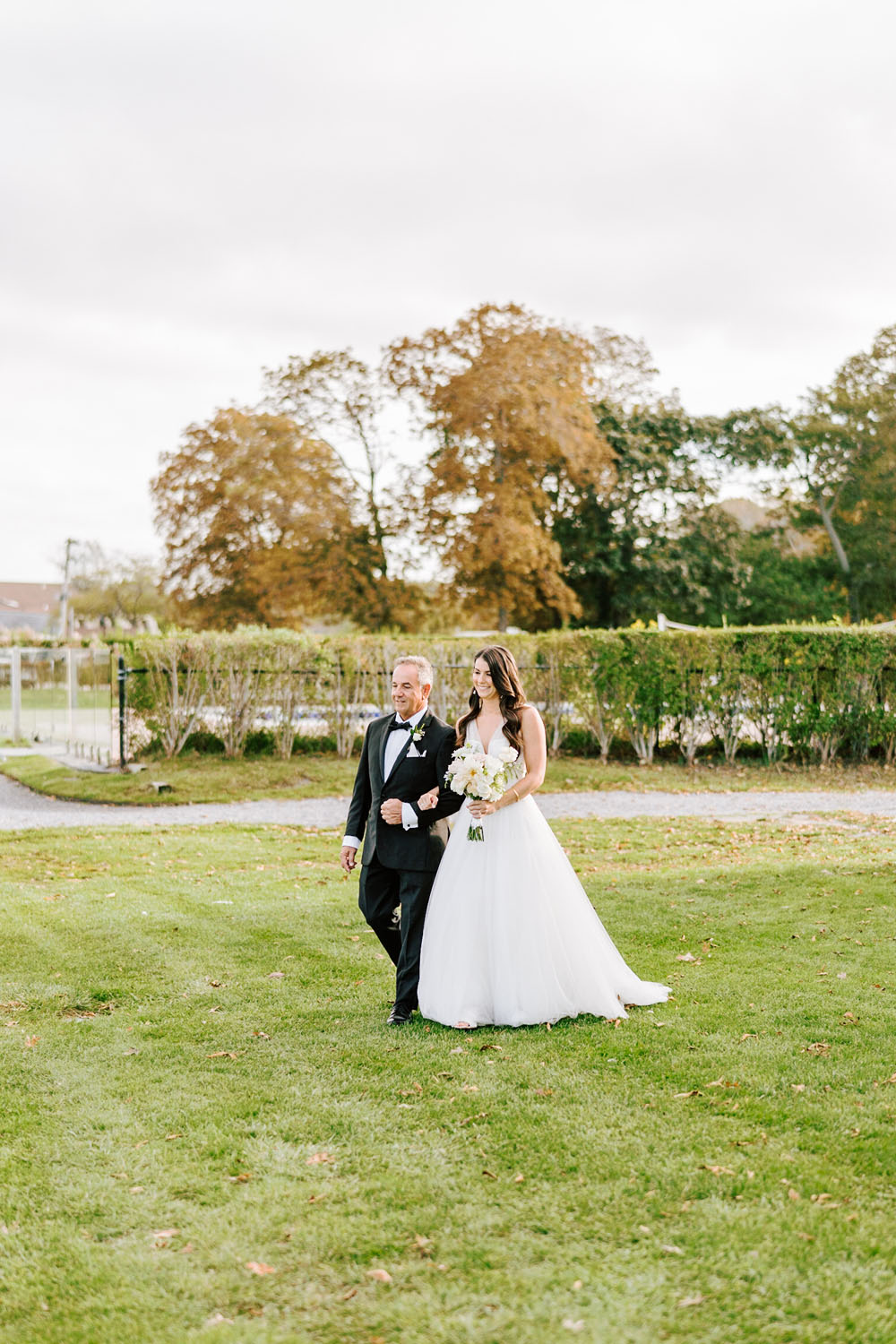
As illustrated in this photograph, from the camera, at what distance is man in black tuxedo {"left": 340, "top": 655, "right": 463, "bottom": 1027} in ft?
19.3

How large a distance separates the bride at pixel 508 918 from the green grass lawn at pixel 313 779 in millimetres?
10687

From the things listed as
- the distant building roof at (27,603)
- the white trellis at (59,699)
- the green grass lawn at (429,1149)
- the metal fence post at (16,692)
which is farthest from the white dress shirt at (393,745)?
the distant building roof at (27,603)

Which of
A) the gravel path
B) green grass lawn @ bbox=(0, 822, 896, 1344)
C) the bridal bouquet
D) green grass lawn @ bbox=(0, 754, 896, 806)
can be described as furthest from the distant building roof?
the bridal bouquet

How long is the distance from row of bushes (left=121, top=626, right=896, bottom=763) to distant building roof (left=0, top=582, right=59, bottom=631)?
8145 cm

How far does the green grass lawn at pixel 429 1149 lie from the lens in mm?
3273

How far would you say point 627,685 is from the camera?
1919 cm

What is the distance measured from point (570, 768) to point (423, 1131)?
46.4 ft

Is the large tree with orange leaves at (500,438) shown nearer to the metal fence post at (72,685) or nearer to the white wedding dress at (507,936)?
the metal fence post at (72,685)

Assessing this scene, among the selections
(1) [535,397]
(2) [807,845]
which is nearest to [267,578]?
(1) [535,397]

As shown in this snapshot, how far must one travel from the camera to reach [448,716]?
19969 mm

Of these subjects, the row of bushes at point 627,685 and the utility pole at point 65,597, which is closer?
the row of bushes at point 627,685

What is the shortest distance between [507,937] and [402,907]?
0.60m

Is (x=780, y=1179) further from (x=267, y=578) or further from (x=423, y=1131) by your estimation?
(x=267, y=578)

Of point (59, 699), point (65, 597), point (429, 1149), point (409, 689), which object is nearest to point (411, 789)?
point (409, 689)
